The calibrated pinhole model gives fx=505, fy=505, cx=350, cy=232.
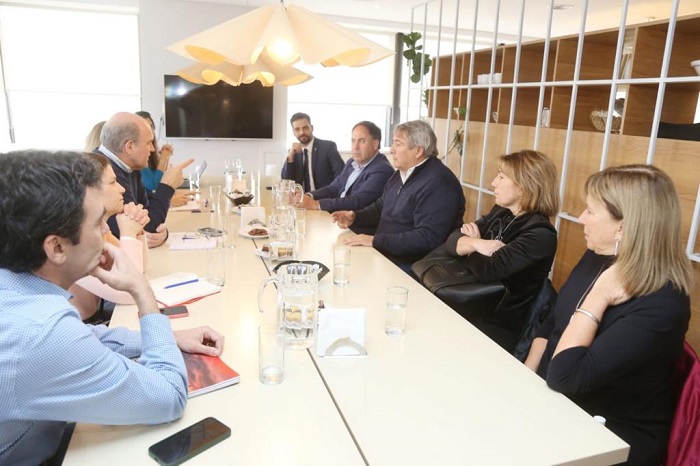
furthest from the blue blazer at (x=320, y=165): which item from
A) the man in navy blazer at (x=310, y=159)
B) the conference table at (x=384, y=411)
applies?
the conference table at (x=384, y=411)

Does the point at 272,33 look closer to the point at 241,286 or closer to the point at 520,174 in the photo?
the point at 241,286

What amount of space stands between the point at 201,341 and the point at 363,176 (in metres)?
2.61

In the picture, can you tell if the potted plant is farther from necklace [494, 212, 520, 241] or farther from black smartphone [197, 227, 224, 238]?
black smartphone [197, 227, 224, 238]

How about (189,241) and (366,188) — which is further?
(366,188)

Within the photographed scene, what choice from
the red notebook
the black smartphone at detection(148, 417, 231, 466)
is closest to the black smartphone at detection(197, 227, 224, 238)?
the red notebook

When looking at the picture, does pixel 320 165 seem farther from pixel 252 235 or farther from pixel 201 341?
pixel 201 341

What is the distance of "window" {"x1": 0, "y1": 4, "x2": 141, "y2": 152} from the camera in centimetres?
603

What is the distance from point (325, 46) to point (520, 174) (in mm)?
1050

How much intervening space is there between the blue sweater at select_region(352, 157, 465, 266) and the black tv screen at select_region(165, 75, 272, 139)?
4051 millimetres

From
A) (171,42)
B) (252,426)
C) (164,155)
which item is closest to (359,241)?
(252,426)

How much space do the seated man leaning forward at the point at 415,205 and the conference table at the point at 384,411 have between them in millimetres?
1155

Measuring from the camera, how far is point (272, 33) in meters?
2.03

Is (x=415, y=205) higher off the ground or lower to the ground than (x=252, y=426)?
higher

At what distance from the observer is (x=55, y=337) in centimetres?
87
